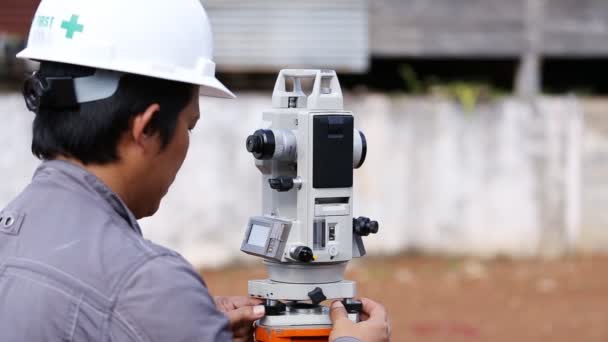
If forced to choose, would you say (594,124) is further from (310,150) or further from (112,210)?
(112,210)

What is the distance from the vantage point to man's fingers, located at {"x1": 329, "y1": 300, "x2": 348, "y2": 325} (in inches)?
102

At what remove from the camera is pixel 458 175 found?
1100cm

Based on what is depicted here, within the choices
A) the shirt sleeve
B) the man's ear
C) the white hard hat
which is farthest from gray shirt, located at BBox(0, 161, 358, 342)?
the white hard hat

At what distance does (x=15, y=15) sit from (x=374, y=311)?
9233 millimetres

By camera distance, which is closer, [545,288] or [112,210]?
[112,210]

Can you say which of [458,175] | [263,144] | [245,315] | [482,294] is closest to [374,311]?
[245,315]

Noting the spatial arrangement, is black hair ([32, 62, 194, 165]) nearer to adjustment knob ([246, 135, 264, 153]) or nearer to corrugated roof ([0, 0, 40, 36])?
adjustment knob ([246, 135, 264, 153])

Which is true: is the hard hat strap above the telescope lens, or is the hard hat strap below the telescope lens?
above

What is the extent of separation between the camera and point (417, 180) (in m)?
10.9

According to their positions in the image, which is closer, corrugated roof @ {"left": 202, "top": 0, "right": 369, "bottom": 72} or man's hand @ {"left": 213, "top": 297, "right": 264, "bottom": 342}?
man's hand @ {"left": 213, "top": 297, "right": 264, "bottom": 342}

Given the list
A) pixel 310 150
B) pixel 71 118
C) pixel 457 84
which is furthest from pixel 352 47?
pixel 71 118

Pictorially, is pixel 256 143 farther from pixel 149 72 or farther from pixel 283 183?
pixel 149 72

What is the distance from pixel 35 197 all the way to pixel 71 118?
0.53 feet

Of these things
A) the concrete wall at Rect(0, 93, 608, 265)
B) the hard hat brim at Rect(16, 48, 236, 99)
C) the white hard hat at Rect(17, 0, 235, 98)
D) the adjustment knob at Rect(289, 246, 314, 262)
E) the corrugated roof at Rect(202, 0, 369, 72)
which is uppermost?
the corrugated roof at Rect(202, 0, 369, 72)
